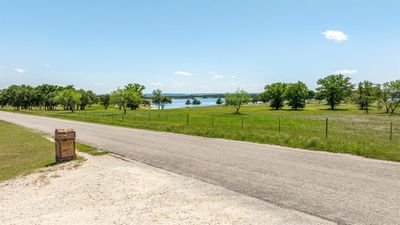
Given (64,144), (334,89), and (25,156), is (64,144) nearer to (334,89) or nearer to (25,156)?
(25,156)

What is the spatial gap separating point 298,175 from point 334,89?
96.8 m

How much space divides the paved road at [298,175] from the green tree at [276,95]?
9102cm

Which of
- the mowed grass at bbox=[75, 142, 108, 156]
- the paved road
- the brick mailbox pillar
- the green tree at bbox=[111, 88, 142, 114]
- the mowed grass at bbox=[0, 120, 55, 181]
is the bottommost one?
the mowed grass at bbox=[0, 120, 55, 181]

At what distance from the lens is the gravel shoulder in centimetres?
666

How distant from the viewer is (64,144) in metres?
12.9


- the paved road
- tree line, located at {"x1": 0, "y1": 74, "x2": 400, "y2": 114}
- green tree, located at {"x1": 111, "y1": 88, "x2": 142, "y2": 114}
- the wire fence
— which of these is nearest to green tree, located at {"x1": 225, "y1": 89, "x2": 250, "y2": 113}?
tree line, located at {"x1": 0, "y1": 74, "x2": 400, "y2": 114}

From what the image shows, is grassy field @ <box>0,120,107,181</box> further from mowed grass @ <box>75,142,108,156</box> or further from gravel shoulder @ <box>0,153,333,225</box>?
gravel shoulder @ <box>0,153,333,225</box>

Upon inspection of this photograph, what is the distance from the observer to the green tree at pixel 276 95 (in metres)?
104

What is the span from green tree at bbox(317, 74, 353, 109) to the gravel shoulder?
9556cm

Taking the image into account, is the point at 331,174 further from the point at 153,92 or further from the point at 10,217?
the point at 153,92

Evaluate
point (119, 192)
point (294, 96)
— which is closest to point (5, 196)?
point (119, 192)

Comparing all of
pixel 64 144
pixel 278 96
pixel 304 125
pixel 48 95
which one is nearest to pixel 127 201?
pixel 64 144

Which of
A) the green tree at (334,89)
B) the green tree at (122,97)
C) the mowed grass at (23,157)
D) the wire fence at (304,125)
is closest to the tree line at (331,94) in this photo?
the green tree at (334,89)

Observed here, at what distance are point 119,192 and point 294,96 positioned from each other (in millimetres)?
97296
